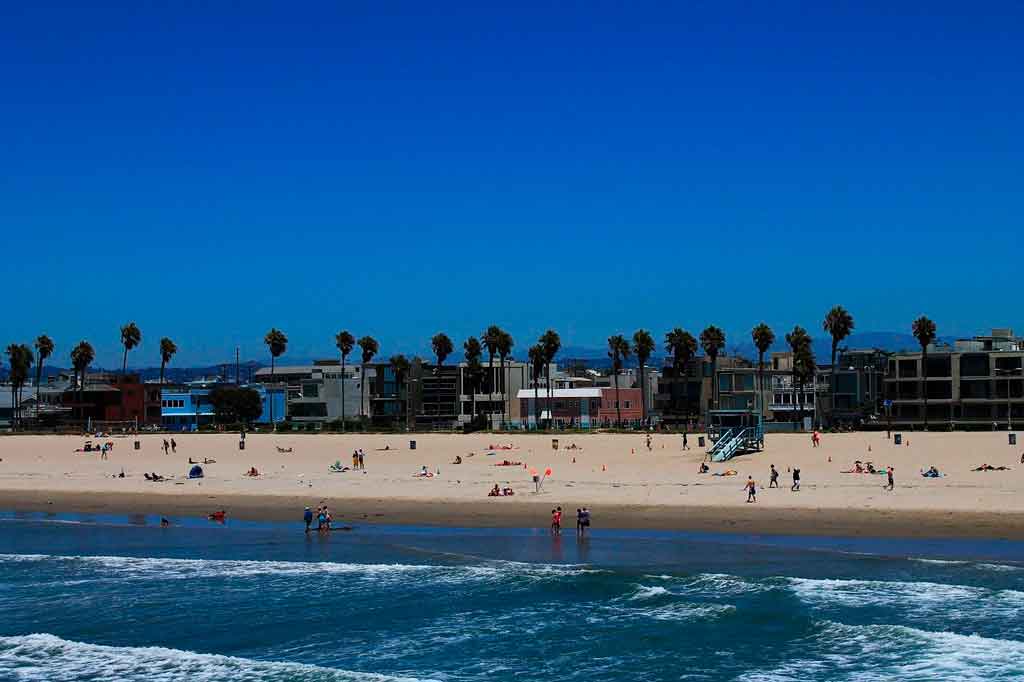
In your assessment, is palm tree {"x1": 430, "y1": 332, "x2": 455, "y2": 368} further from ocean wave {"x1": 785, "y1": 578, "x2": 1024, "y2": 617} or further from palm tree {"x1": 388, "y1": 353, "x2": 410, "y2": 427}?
ocean wave {"x1": 785, "y1": 578, "x2": 1024, "y2": 617}

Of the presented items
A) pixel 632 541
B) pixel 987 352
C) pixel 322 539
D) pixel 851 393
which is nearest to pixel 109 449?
pixel 322 539

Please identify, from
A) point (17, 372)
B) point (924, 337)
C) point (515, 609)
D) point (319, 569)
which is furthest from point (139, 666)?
Answer: point (17, 372)

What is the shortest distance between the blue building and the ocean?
7658 centimetres

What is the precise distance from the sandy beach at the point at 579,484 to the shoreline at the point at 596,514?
86 millimetres

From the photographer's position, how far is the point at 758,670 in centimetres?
2197

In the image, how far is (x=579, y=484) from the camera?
162 ft

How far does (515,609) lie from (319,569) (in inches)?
291

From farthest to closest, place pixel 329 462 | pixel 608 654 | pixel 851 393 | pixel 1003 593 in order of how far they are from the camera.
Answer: pixel 851 393, pixel 329 462, pixel 1003 593, pixel 608 654

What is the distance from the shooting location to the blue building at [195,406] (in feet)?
367

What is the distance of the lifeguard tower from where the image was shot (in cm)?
5569

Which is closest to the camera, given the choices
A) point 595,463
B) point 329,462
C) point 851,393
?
point 595,463

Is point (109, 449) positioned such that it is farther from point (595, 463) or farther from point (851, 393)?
point (851, 393)

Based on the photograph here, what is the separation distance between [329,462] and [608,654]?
42.6 m

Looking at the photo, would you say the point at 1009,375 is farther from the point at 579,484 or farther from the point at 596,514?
the point at 596,514
